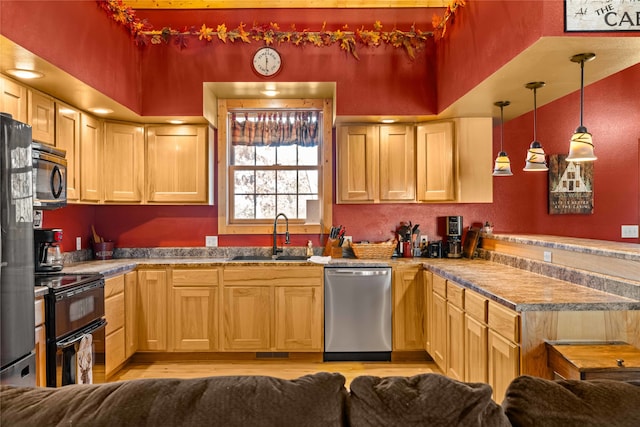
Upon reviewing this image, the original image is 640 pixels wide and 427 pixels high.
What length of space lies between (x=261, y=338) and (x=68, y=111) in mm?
2513

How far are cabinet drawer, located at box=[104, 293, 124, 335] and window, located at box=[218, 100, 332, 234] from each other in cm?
129

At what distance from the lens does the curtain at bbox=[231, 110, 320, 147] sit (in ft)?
14.7

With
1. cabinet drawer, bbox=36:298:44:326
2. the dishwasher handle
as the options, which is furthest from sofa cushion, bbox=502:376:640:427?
the dishwasher handle

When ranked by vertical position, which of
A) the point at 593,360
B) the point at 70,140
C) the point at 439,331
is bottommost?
the point at 439,331

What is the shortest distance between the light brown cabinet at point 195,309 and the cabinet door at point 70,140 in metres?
1.09

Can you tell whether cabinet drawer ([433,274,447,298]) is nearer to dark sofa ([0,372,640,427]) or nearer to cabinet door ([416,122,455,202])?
cabinet door ([416,122,455,202])

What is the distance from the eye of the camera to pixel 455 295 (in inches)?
119

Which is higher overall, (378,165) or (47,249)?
(378,165)

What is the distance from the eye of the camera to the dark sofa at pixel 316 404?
2.82 ft

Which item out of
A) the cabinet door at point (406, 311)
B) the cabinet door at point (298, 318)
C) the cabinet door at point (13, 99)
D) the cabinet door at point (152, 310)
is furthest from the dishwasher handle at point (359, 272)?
the cabinet door at point (13, 99)

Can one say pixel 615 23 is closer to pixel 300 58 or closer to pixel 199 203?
pixel 300 58

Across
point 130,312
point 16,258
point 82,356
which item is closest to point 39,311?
point 16,258

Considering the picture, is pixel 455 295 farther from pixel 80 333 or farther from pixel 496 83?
pixel 80 333

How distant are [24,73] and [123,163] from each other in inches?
54.4
